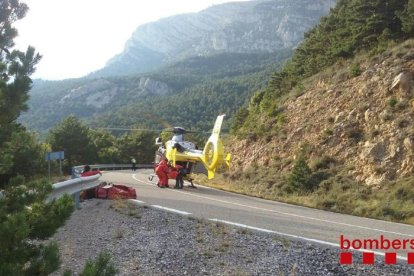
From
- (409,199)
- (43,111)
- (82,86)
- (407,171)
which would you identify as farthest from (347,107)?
(82,86)

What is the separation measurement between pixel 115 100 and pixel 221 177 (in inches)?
6091

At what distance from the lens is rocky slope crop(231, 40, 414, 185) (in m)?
18.5

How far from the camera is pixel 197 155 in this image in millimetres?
20625

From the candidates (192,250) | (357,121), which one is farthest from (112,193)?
(357,121)

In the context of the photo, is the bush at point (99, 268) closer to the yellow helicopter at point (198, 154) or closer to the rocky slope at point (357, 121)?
the yellow helicopter at point (198, 154)

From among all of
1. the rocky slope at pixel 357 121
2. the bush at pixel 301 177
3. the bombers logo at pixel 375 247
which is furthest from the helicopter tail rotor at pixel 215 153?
the bombers logo at pixel 375 247

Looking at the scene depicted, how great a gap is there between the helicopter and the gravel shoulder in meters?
10.8

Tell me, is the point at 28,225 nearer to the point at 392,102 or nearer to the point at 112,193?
the point at 112,193

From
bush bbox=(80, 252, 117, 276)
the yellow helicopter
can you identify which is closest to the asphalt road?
bush bbox=(80, 252, 117, 276)

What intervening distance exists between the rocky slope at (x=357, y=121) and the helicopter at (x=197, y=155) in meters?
4.97

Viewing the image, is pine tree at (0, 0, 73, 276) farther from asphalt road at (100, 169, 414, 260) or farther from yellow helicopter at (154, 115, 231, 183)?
yellow helicopter at (154, 115, 231, 183)

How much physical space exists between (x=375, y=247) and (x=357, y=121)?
15373mm

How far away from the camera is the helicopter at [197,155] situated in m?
19.4

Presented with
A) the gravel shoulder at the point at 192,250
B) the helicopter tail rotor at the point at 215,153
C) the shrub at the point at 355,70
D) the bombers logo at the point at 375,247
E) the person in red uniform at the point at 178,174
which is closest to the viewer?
the gravel shoulder at the point at 192,250
